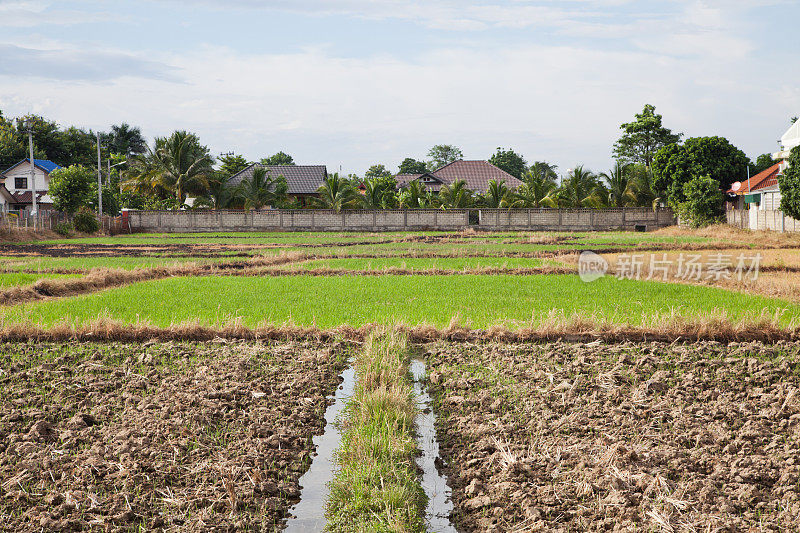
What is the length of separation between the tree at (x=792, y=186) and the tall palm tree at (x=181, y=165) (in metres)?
34.0

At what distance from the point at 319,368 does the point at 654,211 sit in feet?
126

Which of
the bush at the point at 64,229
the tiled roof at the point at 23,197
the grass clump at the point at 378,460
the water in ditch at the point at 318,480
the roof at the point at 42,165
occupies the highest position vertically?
the roof at the point at 42,165

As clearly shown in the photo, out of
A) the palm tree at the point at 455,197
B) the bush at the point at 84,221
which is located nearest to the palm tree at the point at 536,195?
the palm tree at the point at 455,197

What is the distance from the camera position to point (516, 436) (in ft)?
17.6

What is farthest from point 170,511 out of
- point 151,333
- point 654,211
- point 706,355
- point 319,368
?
point 654,211

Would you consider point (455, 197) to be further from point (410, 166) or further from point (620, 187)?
point (410, 166)

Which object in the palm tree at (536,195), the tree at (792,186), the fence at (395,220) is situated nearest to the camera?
the tree at (792,186)

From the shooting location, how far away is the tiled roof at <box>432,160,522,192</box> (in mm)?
60906

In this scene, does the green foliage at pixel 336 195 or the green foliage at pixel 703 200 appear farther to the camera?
the green foliage at pixel 336 195

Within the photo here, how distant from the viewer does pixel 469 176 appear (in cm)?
6225

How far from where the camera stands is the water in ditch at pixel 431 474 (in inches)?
169

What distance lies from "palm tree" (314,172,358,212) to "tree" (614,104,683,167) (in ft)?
68.7

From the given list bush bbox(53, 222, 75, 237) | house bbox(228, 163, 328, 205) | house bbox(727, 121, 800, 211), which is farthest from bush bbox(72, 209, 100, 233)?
house bbox(727, 121, 800, 211)

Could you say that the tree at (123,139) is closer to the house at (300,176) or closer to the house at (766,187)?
the house at (300,176)
